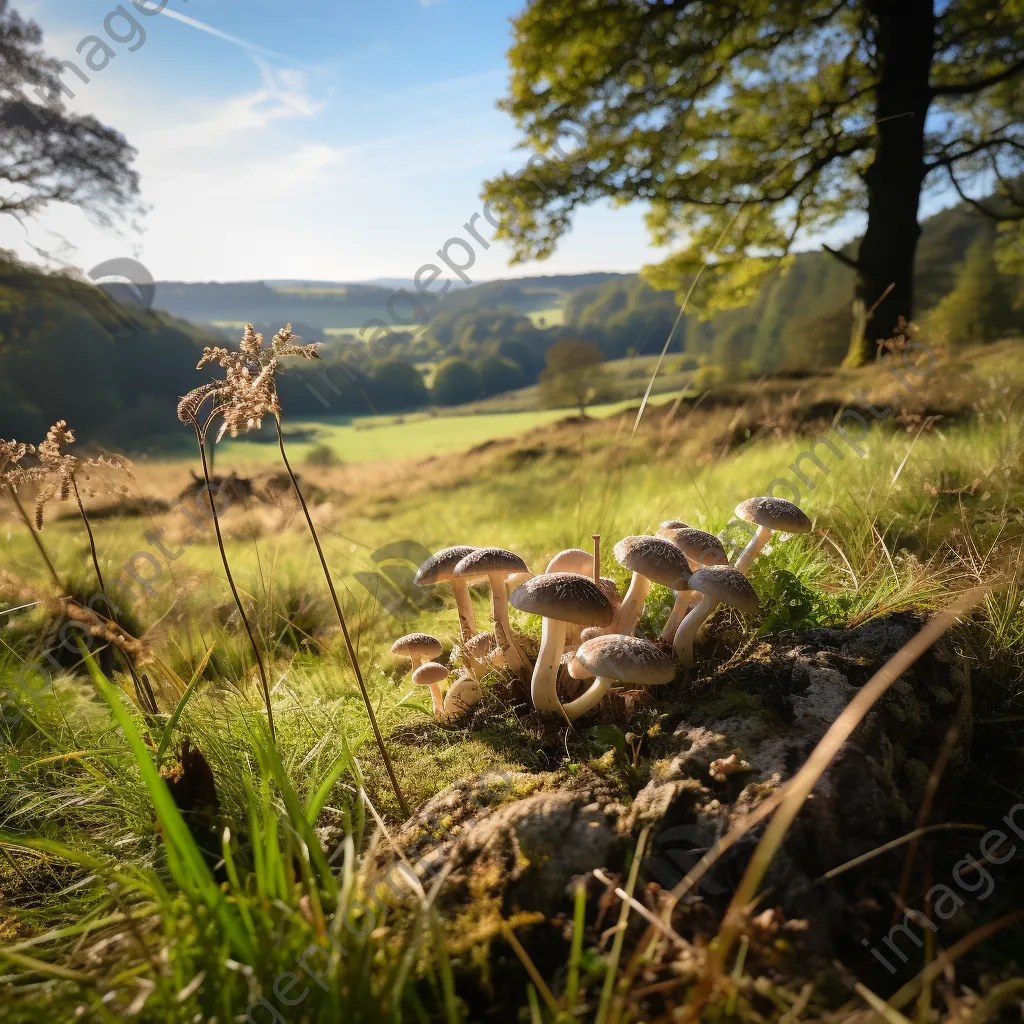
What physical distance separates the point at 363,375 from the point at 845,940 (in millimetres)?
9808

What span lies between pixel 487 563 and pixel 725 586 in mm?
894

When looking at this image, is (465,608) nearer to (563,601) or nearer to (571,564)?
(571,564)

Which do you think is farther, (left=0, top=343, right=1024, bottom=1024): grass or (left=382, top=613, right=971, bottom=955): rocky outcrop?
(left=382, top=613, right=971, bottom=955): rocky outcrop

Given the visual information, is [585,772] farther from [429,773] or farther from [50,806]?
[50,806]

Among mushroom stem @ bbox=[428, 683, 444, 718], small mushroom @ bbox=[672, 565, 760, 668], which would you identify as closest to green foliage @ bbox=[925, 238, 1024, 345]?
small mushroom @ bbox=[672, 565, 760, 668]

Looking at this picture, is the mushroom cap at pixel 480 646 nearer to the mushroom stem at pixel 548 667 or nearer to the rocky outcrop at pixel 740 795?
the mushroom stem at pixel 548 667

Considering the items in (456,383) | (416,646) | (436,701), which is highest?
(456,383)

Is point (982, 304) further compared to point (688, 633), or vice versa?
point (982, 304)

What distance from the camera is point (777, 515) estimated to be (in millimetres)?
2359

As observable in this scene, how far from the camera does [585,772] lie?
6.44 feet

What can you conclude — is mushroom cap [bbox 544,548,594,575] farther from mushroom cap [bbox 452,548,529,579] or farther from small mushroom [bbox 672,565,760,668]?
small mushroom [bbox 672,565,760,668]

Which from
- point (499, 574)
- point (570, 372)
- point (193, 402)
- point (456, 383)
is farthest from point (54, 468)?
point (456, 383)

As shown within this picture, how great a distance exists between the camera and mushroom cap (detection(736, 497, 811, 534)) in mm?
2361

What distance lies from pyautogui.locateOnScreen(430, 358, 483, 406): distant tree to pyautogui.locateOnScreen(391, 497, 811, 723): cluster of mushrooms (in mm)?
9222
